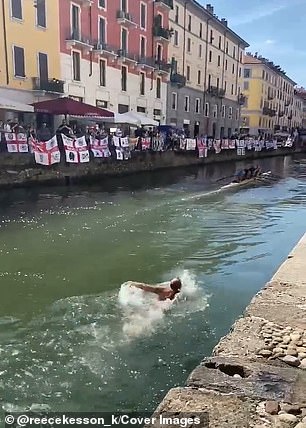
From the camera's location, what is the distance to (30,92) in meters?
29.8

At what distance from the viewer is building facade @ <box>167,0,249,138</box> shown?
48.6m

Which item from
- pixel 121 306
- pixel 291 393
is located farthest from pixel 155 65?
pixel 291 393

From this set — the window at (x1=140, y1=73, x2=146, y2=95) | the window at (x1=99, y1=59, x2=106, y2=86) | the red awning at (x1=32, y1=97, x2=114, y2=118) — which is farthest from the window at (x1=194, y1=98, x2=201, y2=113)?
the red awning at (x1=32, y1=97, x2=114, y2=118)

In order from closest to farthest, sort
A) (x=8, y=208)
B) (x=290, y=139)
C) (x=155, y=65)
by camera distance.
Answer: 1. (x=8, y=208)
2. (x=155, y=65)
3. (x=290, y=139)

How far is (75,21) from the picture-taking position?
3353 cm

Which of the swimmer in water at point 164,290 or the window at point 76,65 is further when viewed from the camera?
the window at point 76,65

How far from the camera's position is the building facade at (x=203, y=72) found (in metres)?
48.6

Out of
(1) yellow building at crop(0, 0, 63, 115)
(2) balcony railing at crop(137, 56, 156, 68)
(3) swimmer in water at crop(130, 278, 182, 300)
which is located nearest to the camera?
(3) swimmer in water at crop(130, 278, 182, 300)

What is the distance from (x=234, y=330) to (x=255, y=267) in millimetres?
5520

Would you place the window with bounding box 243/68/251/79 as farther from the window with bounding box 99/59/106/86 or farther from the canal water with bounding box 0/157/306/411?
the canal water with bounding box 0/157/306/411

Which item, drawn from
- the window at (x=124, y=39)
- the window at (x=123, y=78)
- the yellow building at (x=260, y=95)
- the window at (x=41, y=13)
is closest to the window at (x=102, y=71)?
the window at (x=123, y=78)

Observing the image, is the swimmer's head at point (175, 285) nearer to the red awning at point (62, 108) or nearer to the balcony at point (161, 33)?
the red awning at point (62, 108)

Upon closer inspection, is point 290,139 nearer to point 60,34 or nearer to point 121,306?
point 60,34

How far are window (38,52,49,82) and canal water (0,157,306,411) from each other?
44.6 ft
